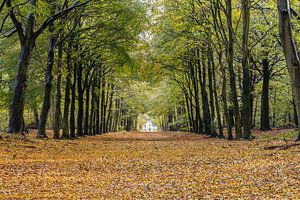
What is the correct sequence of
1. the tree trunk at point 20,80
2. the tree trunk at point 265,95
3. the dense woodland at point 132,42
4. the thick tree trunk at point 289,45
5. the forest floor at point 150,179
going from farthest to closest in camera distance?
the tree trunk at point 265,95 → the dense woodland at point 132,42 → the tree trunk at point 20,80 → the thick tree trunk at point 289,45 → the forest floor at point 150,179

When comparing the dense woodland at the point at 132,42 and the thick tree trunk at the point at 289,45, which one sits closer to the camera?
the thick tree trunk at the point at 289,45

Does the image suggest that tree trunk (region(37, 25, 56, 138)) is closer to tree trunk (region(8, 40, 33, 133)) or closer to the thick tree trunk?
tree trunk (region(8, 40, 33, 133))

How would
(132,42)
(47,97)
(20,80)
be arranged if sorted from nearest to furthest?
(20,80) → (47,97) → (132,42)

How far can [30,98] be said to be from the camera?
70.9ft

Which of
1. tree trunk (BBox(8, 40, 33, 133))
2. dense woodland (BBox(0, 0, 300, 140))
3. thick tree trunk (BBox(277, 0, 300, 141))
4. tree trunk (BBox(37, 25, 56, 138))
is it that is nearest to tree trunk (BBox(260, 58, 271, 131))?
dense woodland (BBox(0, 0, 300, 140))

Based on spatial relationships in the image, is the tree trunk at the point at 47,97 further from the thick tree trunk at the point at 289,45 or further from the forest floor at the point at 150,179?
the thick tree trunk at the point at 289,45

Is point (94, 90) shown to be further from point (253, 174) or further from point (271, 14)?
point (253, 174)

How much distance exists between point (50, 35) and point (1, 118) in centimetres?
3570

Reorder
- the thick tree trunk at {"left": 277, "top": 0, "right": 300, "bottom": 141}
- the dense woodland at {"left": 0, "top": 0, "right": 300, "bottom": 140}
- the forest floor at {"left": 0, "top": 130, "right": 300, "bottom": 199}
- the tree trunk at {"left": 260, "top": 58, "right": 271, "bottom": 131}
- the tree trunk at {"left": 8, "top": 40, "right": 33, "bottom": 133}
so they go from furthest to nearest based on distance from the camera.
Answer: the tree trunk at {"left": 260, "top": 58, "right": 271, "bottom": 131} < the dense woodland at {"left": 0, "top": 0, "right": 300, "bottom": 140} < the tree trunk at {"left": 8, "top": 40, "right": 33, "bottom": 133} < the thick tree trunk at {"left": 277, "top": 0, "right": 300, "bottom": 141} < the forest floor at {"left": 0, "top": 130, "right": 300, "bottom": 199}

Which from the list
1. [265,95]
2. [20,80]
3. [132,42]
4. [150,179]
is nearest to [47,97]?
[20,80]

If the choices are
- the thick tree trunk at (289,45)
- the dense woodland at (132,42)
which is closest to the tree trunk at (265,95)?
the dense woodland at (132,42)

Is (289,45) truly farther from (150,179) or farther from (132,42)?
(132,42)

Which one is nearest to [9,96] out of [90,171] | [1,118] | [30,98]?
[30,98]

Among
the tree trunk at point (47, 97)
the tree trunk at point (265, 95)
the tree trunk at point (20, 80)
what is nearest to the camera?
the tree trunk at point (20, 80)
